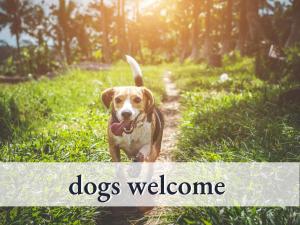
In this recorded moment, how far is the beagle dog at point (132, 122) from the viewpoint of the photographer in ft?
12.7

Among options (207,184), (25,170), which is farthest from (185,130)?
(25,170)

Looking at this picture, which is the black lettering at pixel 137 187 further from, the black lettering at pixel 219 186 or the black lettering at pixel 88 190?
the black lettering at pixel 219 186

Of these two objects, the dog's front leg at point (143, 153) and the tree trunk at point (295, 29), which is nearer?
the dog's front leg at point (143, 153)

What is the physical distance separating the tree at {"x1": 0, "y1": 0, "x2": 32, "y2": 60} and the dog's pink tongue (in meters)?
44.6

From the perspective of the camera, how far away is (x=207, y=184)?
11.8 ft

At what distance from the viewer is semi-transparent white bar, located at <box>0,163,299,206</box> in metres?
3.26

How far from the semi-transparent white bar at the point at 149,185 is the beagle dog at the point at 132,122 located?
0.19 metres

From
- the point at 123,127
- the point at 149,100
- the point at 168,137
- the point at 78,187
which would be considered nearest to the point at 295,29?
the point at 168,137

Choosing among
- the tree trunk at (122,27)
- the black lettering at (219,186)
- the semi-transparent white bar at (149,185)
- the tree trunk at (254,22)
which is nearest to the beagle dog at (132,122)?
the semi-transparent white bar at (149,185)

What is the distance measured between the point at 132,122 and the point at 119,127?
0.50 feet

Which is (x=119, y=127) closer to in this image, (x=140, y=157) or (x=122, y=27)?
(x=140, y=157)

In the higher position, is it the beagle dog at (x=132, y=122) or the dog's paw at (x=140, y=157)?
the beagle dog at (x=132, y=122)

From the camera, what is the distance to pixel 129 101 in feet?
12.8

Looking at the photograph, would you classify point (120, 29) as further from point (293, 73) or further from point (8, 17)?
point (293, 73)
